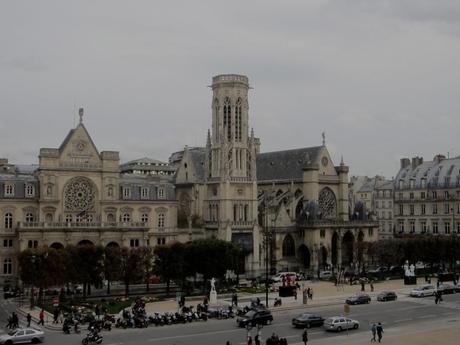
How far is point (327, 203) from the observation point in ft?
397

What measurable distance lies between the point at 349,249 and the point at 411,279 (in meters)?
29.5

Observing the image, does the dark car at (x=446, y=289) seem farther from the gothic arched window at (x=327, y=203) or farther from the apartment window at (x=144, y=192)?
the apartment window at (x=144, y=192)

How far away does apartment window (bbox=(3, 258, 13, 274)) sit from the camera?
8579 centimetres

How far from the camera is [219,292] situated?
78.9 m

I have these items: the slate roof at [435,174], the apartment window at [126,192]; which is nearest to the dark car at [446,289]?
the apartment window at [126,192]

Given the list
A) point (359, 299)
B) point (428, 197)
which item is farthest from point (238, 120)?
point (428, 197)

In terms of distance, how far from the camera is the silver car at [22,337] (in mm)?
46900

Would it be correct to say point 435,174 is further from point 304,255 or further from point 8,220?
point 8,220

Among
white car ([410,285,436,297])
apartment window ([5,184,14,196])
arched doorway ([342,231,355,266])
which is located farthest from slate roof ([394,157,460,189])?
apartment window ([5,184,14,196])

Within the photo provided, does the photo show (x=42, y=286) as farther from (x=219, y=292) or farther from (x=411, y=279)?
(x=411, y=279)

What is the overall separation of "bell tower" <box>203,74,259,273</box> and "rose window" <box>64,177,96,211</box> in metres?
21.8

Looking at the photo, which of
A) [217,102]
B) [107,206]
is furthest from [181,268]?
[217,102]

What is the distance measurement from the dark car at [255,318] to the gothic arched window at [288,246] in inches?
2302

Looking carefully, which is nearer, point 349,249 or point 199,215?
point 199,215
